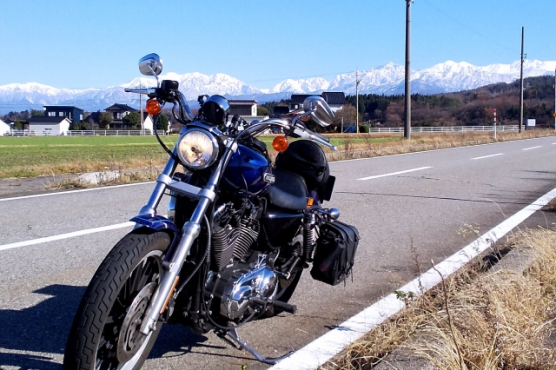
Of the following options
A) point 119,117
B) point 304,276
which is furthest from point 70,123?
point 304,276

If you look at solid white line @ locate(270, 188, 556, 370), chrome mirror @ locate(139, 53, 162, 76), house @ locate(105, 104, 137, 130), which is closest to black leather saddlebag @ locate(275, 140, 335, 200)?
solid white line @ locate(270, 188, 556, 370)

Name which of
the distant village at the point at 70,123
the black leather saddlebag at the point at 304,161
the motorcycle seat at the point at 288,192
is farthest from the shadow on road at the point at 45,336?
the distant village at the point at 70,123

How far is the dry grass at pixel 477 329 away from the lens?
9.67 ft

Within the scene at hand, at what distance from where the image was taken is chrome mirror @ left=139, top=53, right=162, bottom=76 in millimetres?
3168

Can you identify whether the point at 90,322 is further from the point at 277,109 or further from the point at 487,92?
the point at 487,92

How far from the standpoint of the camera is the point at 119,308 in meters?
2.67

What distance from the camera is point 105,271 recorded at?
251 centimetres

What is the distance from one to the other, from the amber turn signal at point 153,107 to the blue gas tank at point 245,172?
1.47 ft

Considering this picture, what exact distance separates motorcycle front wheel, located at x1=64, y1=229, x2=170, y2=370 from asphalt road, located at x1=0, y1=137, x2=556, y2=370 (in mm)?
617

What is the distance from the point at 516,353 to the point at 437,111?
411 feet

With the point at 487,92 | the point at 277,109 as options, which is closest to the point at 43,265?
the point at 277,109

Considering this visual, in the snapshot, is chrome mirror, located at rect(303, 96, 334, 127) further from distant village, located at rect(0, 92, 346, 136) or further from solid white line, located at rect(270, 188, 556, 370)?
distant village, located at rect(0, 92, 346, 136)

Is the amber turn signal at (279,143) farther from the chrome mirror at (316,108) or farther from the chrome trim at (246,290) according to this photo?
the chrome trim at (246,290)

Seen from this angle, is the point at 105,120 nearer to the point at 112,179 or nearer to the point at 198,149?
the point at 112,179
